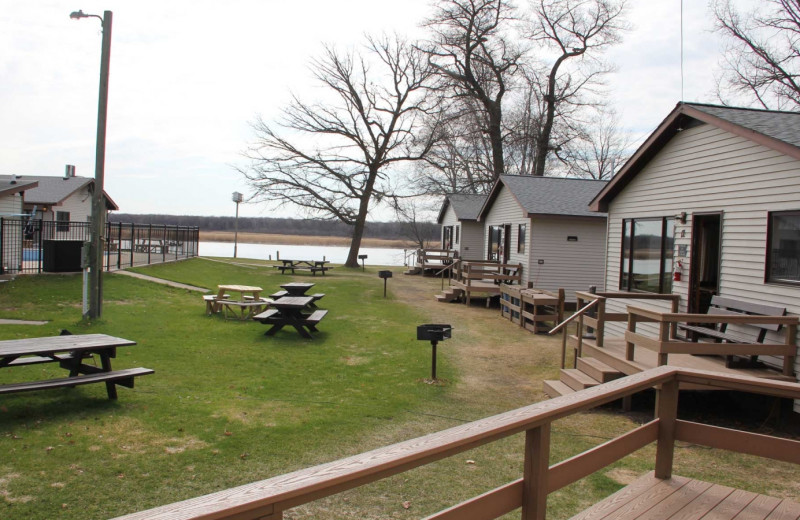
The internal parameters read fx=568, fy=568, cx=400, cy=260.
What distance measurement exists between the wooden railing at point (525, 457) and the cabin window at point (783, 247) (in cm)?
527

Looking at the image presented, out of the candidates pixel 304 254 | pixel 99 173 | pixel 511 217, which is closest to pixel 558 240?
pixel 511 217

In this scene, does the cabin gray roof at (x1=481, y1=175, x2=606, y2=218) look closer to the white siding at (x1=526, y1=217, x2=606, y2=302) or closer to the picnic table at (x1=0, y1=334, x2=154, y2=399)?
the white siding at (x1=526, y1=217, x2=606, y2=302)

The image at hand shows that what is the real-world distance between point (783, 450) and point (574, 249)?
1652cm

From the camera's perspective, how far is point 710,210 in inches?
368

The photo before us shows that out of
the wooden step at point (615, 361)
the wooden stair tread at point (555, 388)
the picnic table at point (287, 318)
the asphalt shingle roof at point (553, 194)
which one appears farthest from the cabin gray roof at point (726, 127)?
the picnic table at point (287, 318)

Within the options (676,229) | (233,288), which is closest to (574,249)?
(676,229)

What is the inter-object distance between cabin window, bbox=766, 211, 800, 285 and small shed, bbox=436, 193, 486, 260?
2027cm

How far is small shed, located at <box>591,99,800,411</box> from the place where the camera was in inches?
304

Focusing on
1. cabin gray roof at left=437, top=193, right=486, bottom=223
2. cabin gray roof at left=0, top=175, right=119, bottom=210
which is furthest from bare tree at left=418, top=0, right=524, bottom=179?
cabin gray roof at left=0, top=175, right=119, bottom=210

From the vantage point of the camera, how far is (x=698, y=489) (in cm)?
340

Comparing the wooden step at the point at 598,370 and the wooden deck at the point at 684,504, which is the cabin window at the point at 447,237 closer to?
the wooden step at the point at 598,370

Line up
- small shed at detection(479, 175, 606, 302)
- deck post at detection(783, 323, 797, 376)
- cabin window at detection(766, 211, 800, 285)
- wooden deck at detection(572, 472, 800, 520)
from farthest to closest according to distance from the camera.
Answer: small shed at detection(479, 175, 606, 302)
cabin window at detection(766, 211, 800, 285)
deck post at detection(783, 323, 797, 376)
wooden deck at detection(572, 472, 800, 520)

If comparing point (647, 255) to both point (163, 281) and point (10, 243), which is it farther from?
point (10, 243)

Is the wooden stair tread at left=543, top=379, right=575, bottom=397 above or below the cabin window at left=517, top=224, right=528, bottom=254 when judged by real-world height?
below
